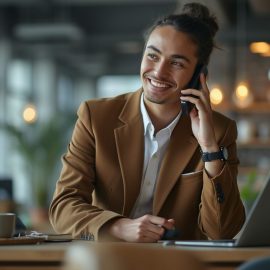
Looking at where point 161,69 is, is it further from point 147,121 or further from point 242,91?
point 242,91

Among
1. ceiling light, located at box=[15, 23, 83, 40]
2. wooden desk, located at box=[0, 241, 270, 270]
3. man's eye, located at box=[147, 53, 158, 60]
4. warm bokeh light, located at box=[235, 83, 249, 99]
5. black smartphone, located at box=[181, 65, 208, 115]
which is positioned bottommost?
wooden desk, located at box=[0, 241, 270, 270]

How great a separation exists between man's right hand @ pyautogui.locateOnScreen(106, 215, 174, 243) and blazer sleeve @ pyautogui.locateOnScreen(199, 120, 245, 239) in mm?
293

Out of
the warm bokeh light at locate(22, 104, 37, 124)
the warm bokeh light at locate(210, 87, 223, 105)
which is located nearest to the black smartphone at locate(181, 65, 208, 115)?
the warm bokeh light at locate(210, 87, 223, 105)

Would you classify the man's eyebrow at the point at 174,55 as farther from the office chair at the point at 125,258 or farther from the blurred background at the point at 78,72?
the blurred background at the point at 78,72

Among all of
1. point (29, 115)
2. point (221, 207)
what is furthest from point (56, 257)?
point (29, 115)

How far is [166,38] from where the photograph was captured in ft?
8.86

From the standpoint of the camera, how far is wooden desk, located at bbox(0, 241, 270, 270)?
1.83 m

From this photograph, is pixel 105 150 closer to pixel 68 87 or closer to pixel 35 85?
pixel 35 85

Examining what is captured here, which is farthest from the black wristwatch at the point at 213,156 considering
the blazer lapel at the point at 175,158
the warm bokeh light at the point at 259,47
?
the warm bokeh light at the point at 259,47

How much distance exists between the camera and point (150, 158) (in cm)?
272

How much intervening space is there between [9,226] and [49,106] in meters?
11.7

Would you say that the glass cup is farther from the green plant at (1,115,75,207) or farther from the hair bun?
the green plant at (1,115,75,207)

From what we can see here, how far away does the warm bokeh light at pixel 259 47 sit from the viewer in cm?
1084

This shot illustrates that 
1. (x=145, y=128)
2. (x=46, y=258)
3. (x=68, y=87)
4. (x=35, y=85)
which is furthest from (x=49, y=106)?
(x=46, y=258)
